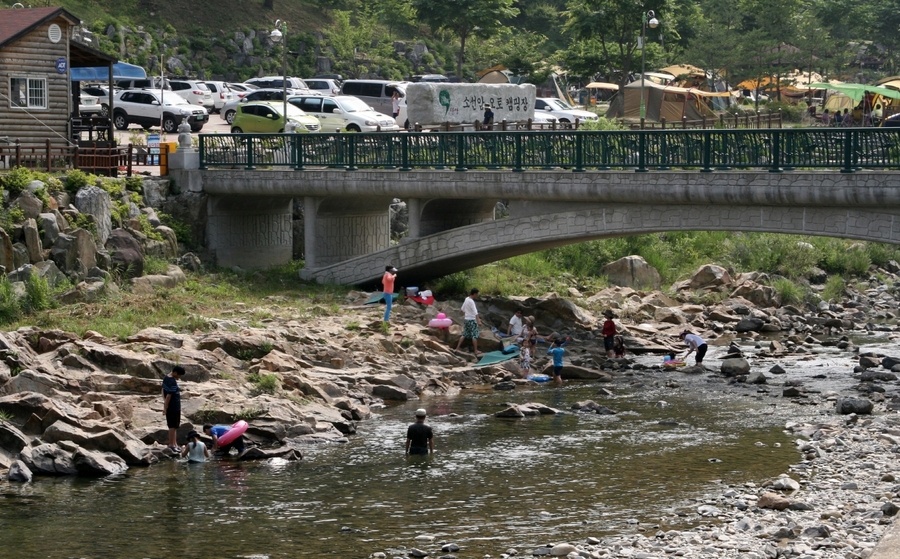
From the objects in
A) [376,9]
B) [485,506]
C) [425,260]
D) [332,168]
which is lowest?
[485,506]

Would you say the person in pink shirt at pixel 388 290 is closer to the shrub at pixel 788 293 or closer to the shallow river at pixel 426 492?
the shallow river at pixel 426 492

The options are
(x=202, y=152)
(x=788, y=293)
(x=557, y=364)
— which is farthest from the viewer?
(x=788, y=293)

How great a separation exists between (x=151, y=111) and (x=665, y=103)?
23391 millimetres

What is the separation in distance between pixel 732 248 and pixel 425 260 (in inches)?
598

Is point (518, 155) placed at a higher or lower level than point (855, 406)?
higher

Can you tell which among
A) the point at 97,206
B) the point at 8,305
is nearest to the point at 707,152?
the point at 97,206

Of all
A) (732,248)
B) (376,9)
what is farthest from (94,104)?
(376,9)

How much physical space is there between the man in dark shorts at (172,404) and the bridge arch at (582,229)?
12.3m

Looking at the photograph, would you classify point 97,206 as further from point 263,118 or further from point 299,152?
point 263,118

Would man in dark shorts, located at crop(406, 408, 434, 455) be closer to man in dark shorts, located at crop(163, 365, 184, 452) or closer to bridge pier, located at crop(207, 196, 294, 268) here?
man in dark shorts, located at crop(163, 365, 184, 452)

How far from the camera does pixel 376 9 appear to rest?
285 ft

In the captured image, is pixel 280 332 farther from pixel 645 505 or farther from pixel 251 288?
pixel 645 505

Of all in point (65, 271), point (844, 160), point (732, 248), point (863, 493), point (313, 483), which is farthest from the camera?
point (732, 248)

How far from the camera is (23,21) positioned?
36500mm
